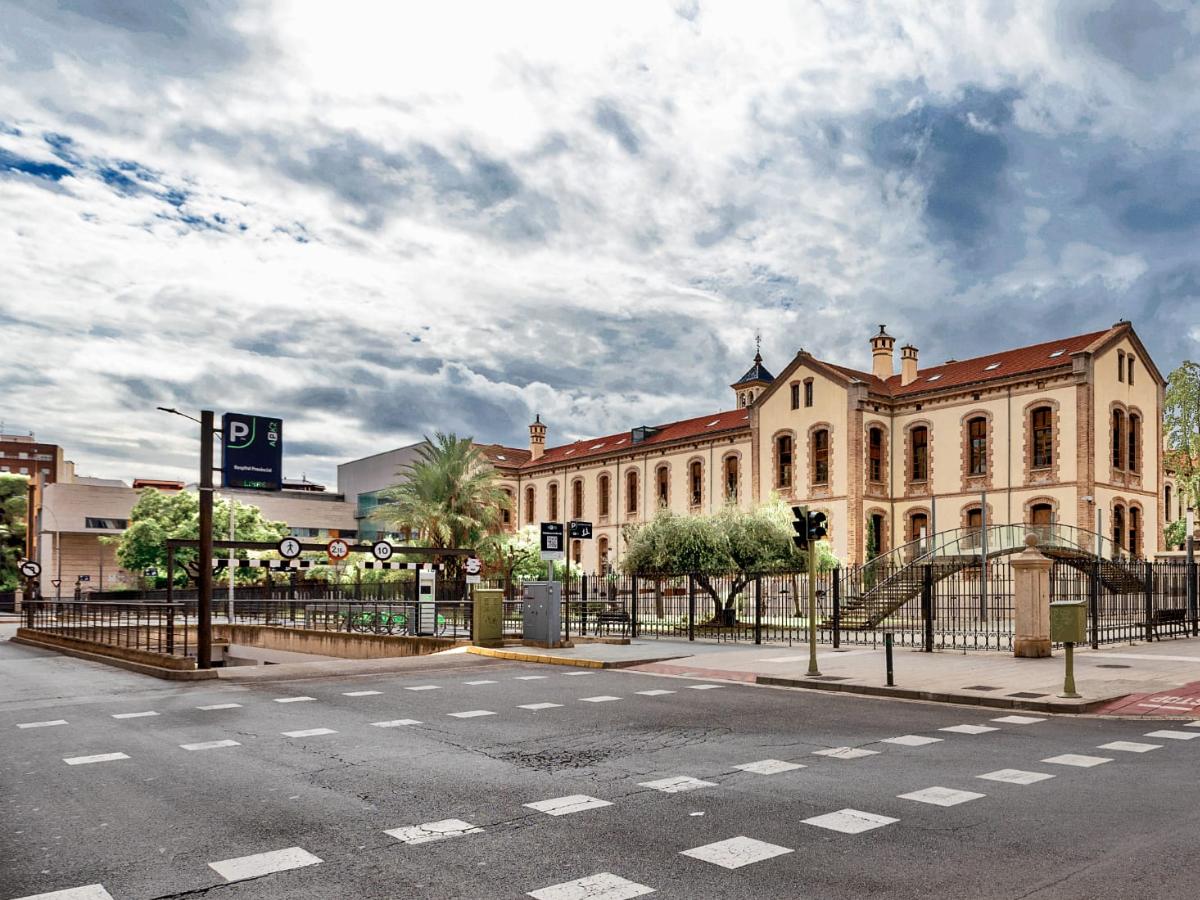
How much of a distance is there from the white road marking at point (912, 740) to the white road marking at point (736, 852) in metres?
4.22

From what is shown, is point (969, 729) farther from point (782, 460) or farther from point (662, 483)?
point (662, 483)

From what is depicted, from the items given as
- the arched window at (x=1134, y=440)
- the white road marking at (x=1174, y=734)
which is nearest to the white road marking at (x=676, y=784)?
the white road marking at (x=1174, y=734)

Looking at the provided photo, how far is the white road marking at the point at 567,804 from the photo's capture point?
694cm

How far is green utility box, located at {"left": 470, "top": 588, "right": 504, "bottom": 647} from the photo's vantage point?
21953mm

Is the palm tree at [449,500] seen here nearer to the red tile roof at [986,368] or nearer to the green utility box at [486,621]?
the red tile roof at [986,368]

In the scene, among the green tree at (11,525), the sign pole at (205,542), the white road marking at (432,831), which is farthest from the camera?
the green tree at (11,525)

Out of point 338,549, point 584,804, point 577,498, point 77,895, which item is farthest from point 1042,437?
point 77,895

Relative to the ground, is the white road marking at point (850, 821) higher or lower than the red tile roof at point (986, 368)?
lower

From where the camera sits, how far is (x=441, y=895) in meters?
5.14

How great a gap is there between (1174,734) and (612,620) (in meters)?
19.2

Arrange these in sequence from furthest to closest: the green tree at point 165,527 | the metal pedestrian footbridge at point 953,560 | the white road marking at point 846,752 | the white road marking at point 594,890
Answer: the green tree at point 165,527
the metal pedestrian footbridge at point 953,560
the white road marking at point 846,752
the white road marking at point 594,890

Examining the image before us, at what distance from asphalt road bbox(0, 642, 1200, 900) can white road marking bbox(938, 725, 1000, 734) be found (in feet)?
0.54

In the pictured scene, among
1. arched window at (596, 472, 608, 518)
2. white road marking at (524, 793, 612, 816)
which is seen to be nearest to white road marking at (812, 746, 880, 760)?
white road marking at (524, 793, 612, 816)

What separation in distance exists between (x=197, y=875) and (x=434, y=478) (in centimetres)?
4448
